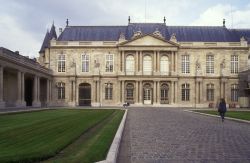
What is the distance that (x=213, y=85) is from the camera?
233 ft

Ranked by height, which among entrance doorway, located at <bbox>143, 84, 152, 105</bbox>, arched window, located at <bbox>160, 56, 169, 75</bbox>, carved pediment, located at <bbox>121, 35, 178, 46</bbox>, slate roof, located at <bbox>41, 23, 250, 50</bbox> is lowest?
entrance doorway, located at <bbox>143, 84, 152, 105</bbox>

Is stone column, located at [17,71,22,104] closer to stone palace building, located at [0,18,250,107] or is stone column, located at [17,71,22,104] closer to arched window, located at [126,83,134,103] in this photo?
stone palace building, located at [0,18,250,107]

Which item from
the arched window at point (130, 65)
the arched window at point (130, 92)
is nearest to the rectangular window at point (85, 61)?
the arched window at point (130, 65)

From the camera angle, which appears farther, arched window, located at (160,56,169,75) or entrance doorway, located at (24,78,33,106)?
arched window, located at (160,56,169,75)

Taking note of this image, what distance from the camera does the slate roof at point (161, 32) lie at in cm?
7319

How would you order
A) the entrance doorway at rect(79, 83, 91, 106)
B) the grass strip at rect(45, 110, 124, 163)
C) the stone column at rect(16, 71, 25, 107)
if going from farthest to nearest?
the entrance doorway at rect(79, 83, 91, 106) → the stone column at rect(16, 71, 25, 107) → the grass strip at rect(45, 110, 124, 163)

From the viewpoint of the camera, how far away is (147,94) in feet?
233

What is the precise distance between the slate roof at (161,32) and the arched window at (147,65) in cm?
540

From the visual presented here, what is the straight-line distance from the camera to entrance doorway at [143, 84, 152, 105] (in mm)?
70750

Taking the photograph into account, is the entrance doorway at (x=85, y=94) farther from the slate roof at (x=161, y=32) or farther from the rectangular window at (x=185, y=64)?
the rectangular window at (x=185, y=64)

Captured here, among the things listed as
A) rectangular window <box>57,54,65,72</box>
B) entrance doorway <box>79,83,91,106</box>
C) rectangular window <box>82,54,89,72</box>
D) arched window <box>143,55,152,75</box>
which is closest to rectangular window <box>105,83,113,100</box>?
entrance doorway <box>79,83,91,106</box>

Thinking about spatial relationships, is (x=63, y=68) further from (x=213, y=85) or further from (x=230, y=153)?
(x=230, y=153)

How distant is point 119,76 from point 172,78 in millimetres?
9136

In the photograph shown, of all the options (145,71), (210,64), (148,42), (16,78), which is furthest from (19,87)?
(210,64)
